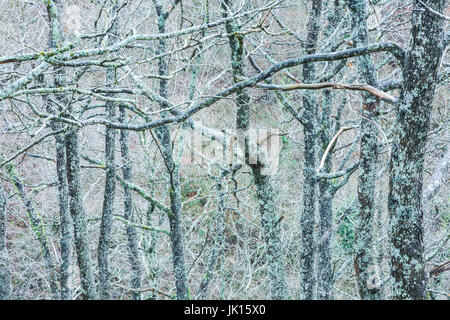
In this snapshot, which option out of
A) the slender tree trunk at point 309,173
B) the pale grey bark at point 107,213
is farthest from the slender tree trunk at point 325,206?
the pale grey bark at point 107,213

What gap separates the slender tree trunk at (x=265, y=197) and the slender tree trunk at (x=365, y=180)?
144 centimetres

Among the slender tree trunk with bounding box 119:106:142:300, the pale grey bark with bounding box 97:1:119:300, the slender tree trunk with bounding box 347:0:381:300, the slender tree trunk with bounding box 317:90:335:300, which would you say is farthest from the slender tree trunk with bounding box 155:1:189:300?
the slender tree trunk with bounding box 347:0:381:300

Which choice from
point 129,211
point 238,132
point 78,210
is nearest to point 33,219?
point 129,211

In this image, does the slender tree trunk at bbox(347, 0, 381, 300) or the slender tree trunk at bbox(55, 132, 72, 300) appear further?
the slender tree trunk at bbox(55, 132, 72, 300)

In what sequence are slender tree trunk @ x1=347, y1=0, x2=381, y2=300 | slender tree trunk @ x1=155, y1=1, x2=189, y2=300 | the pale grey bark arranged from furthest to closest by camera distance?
1. the pale grey bark
2. slender tree trunk @ x1=155, y1=1, x2=189, y2=300
3. slender tree trunk @ x1=347, y1=0, x2=381, y2=300

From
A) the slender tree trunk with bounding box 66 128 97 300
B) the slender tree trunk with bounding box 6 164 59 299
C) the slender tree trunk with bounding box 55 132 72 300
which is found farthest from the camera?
the slender tree trunk with bounding box 6 164 59 299

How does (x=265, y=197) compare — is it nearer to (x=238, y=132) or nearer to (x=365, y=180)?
(x=238, y=132)

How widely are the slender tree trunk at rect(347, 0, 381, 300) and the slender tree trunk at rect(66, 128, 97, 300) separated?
3.21m

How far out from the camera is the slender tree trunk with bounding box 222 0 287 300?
493cm

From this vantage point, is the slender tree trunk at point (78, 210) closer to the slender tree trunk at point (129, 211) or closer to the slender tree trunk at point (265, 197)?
the slender tree trunk at point (265, 197)

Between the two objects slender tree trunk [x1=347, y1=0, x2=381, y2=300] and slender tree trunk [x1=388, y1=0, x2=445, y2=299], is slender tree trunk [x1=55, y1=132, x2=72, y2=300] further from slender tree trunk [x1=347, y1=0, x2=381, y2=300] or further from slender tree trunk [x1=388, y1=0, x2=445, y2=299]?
slender tree trunk [x1=388, y1=0, x2=445, y2=299]
